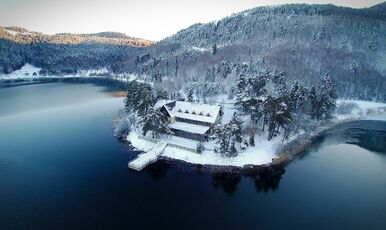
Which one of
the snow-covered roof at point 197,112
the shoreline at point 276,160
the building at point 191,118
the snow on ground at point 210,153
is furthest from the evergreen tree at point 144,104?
the snow on ground at point 210,153

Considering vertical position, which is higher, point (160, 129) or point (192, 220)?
point (160, 129)

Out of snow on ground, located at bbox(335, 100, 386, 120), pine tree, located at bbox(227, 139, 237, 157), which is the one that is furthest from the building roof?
snow on ground, located at bbox(335, 100, 386, 120)

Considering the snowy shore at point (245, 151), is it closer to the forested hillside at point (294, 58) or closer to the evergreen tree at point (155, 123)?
the evergreen tree at point (155, 123)

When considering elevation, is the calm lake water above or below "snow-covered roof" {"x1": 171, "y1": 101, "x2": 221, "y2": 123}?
below

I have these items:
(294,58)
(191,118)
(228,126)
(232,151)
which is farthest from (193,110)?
(294,58)

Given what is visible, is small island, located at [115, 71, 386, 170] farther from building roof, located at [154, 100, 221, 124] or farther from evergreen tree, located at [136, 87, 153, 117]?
evergreen tree, located at [136, 87, 153, 117]

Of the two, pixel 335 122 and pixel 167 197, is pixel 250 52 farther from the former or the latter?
pixel 167 197

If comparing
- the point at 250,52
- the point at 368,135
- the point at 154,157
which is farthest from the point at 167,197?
the point at 250,52
